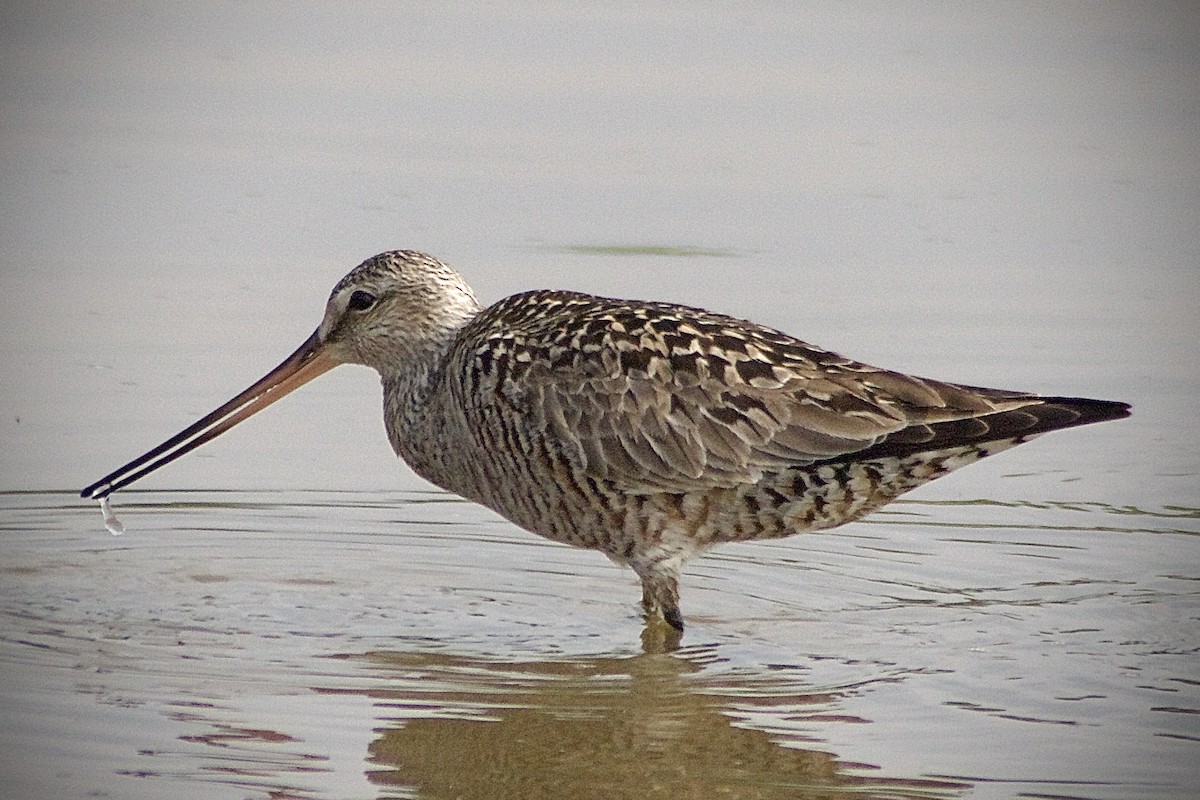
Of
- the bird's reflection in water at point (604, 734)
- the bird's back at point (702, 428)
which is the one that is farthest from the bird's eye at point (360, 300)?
the bird's reflection in water at point (604, 734)

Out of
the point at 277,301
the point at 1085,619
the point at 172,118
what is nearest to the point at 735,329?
the point at 1085,619

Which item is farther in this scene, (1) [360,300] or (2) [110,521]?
(2) [110,521]

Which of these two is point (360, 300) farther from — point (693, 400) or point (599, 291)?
point (599, 291)

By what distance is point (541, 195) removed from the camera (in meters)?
11.4

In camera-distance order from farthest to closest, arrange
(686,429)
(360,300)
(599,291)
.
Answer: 1. (599,291)
2. (360,300)
3. (686,429)

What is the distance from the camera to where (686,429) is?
23.3 feet

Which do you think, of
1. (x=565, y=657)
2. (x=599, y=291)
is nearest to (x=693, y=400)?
(x=565, y=657)

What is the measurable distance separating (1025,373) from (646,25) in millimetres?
5377

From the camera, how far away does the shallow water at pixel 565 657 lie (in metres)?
5.86

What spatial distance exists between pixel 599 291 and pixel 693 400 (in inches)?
115

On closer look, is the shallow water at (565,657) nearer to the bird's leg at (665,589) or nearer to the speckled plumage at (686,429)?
the bird's leg at (665,589)

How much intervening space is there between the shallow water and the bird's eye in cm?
83

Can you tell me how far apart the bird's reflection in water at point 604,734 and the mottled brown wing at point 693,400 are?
26.3 inches

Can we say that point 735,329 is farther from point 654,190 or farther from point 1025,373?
point 654,190
